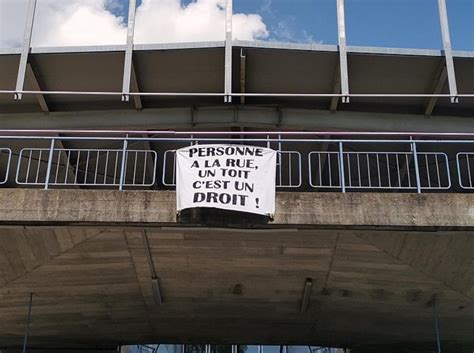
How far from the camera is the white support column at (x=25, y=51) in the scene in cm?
1151

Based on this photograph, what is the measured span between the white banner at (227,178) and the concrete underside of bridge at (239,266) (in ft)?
0.92

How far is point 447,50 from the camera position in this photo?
1188 centimetres

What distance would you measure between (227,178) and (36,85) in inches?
293

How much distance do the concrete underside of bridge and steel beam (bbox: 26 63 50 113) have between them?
5.37m

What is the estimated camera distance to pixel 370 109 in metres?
13.2

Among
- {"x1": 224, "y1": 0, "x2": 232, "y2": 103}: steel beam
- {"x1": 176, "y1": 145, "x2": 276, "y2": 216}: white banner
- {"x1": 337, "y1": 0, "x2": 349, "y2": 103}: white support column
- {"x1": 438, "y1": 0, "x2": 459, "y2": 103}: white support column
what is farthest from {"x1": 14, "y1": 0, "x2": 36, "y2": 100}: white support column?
{"x1": 438, "y1": 0, "x2": 459, "y2": 103}: white support column

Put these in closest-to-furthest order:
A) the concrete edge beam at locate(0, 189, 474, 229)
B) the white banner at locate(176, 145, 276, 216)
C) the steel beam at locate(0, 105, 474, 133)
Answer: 1. the white banner at locate(176, 145, 276, 216)
2. the concrete edge beam at locate(0, 189, 474, 229)
3. the steel beam at locate(0, 105, 474, 133)

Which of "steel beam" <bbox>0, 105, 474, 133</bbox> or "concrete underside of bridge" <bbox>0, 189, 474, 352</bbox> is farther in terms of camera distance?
"steel beam" <bbox>0, 105, 474, 133</bbox>

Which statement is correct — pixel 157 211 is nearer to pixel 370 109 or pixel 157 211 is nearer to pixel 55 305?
pixel 55 305

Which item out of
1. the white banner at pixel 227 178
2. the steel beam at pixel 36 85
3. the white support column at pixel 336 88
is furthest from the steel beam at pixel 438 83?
the steel beam at pixel 36 85

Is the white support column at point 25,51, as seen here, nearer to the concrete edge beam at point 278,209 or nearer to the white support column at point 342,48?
the concrete edge beam at point 278,209

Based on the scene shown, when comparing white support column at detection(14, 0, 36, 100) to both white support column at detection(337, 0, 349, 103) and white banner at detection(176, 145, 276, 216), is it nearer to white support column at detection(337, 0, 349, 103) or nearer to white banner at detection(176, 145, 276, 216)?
white banner at detection(176, 145, 276, 216)

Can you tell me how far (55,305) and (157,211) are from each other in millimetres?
4184

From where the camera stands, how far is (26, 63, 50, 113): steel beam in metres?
12.2
